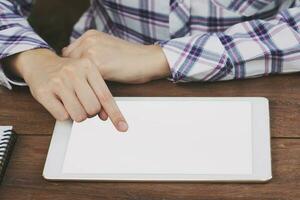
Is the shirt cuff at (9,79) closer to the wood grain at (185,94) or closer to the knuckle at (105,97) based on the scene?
→ the wood grain at (185,94)

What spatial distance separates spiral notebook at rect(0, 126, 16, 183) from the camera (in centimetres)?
81

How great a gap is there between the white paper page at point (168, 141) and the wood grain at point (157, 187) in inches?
0.8

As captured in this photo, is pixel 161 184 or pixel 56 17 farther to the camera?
pixel 56 17

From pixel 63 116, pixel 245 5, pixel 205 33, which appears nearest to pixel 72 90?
pixel 63 116

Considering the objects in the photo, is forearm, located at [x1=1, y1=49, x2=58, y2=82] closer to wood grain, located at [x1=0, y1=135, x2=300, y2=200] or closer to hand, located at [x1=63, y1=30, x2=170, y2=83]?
hand, located at [x1=63, y1=30, x2=170, y2=83]

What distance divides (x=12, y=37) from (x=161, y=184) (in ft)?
1.34

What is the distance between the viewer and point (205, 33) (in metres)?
1.01

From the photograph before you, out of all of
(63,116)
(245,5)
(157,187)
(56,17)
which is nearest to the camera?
(157,187)

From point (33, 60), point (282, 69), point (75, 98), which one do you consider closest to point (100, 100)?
point (75, 98)

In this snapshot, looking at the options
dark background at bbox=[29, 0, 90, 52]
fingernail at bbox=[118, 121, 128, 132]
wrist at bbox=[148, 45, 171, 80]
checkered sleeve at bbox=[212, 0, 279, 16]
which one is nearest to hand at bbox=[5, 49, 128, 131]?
fingernail at bbox=[118, 121, 128, 132]

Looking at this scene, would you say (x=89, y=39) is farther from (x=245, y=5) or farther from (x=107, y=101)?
(x=245, y=5)

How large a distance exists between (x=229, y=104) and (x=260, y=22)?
18cm

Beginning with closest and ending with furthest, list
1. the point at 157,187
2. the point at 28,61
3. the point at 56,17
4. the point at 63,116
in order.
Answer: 1. the point at 157,187
2. the point at 63,116
3. the point at 28,61
4. the point at 56,17

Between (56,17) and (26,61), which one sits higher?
(26,61)
